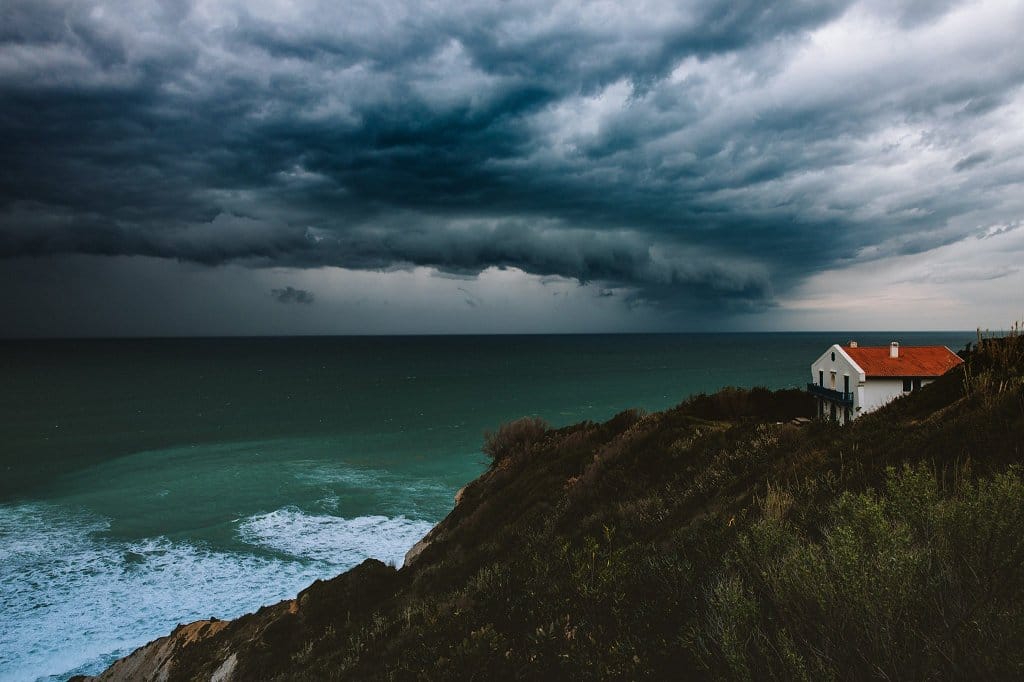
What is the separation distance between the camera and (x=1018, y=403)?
7.22 m

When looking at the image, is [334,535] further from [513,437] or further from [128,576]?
[513,437]

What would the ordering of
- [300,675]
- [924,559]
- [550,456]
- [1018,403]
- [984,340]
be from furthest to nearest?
[550,456] → [984,340] → [300,675] → [1018,403] → [924,559]

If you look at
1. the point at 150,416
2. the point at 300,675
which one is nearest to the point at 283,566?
the point at 300,675

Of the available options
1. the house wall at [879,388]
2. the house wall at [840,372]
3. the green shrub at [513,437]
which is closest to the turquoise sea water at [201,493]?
the green shrub at [513,437]

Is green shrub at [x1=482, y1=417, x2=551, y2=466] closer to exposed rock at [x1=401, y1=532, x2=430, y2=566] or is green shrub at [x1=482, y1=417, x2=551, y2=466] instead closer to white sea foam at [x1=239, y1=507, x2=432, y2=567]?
exposed rock at [x1=401, y1=532, x2=430, y2=566]

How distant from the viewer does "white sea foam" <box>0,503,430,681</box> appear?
17078 mm

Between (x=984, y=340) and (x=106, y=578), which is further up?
(x=984, y=340)

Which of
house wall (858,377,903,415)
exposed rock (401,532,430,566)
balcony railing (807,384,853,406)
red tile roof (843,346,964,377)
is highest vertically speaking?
red tile roof (843,346,964,377)

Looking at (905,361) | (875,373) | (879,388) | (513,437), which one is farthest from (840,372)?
(513,437)

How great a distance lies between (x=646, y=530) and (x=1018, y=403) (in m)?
5.33

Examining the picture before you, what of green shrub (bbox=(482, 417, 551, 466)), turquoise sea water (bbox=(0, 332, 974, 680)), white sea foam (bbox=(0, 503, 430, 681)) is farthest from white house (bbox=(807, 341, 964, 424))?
white sea foam (bbox=(0, 503, 430, 681))

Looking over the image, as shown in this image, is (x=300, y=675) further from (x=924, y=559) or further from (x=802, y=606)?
(x=924, y=559)

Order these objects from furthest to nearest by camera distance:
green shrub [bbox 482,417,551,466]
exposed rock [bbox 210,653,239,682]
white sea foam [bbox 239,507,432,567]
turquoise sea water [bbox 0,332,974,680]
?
1. white sea foam [bbox 239,507,432,567]
2. turquoise sea water [bbox 0,332,974,680]
3. green shrub [bbox 482,417,551,466]
4. exposed rock [bbox 210,653,239,682]

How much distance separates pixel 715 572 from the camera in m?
5.46
